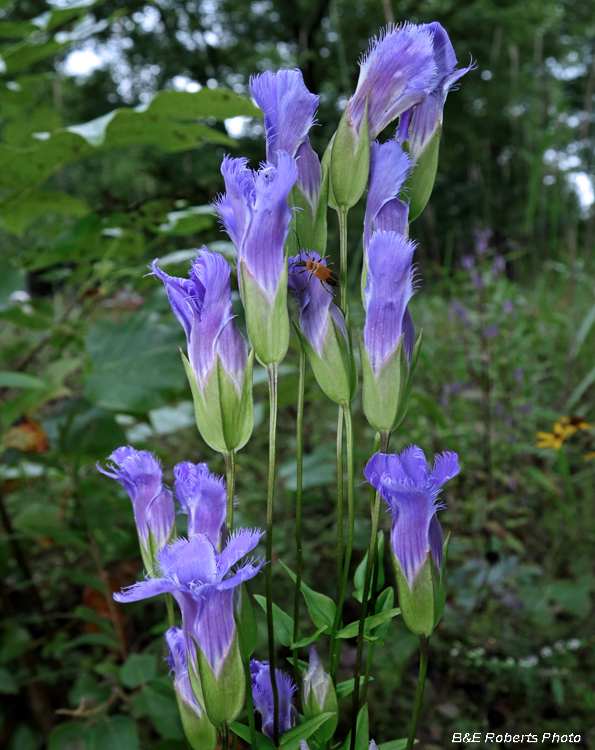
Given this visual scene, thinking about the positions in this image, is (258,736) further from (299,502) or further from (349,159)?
(349,159)

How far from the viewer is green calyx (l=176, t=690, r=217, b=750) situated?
35 cm

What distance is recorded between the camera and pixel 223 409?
0.35 m

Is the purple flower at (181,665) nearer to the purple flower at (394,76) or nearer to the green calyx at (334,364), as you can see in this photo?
the green calyx at (334,364)

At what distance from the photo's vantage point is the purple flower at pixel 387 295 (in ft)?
1.11

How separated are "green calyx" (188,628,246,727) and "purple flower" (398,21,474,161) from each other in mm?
312

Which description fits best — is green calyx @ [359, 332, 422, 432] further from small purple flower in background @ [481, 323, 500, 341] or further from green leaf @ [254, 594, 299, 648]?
small purple flower in background @ [481, 323, 500, 341]

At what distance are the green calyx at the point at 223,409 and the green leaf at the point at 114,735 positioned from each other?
512 millimetres

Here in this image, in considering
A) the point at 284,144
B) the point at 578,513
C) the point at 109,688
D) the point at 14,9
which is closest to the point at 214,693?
the point at 284,144

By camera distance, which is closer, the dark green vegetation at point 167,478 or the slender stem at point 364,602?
the slender stem at point 364,602

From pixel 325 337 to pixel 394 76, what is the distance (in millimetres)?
159

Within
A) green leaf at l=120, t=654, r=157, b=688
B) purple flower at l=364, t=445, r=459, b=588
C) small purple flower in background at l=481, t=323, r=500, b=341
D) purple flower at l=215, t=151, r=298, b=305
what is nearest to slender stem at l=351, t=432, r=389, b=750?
purple flower at l=364, t=445, r=459, b=588

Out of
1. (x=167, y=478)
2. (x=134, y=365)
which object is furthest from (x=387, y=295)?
(x=167, y=478)

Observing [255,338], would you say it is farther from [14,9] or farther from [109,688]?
[14,9]

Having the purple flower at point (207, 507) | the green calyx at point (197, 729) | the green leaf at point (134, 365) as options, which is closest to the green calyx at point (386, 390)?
the purple flower at point (207, 507)
